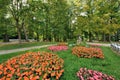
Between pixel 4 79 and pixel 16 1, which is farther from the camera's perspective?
pixel 16 1

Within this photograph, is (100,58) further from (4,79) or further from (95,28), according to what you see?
(95,28)

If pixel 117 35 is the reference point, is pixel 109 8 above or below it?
above

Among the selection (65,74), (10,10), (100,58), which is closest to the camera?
(65,74)

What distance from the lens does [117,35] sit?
43375 millimetres

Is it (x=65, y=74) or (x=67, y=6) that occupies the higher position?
(x=67, y=6)

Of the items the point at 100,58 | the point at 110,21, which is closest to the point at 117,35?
the point at 110,21

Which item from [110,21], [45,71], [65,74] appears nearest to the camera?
[45,71]

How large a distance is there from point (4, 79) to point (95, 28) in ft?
81.2

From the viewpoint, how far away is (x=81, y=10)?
30969 mm

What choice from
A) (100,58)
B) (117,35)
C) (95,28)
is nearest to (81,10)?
(95,28)

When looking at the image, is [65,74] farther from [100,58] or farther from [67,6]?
[67,6]

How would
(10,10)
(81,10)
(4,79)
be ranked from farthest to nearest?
(81,10) < (10,10) < (4,79)

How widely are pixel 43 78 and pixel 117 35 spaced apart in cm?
4239

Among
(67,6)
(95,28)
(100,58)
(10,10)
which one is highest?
(67,6)
